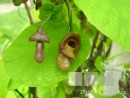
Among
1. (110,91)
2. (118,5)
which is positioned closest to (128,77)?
(118,5)

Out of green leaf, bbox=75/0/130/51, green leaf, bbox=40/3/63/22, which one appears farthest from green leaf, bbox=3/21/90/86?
green leaf, bbox=75/0/130/51

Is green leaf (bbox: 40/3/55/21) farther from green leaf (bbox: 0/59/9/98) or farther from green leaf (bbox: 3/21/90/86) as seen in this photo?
→ green leaf (bbox: 0/59/9/98)

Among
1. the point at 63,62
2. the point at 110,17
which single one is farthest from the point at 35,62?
the point at 110,17

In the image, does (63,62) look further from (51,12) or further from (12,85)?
(12,85)

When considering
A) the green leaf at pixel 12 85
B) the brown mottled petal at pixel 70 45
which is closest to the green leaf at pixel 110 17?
the brown mottled petal at pixel 70 45

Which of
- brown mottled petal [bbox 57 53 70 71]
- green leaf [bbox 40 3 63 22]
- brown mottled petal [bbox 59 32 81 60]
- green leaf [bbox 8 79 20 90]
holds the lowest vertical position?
green leaf [bbox 8 79 20 90]
